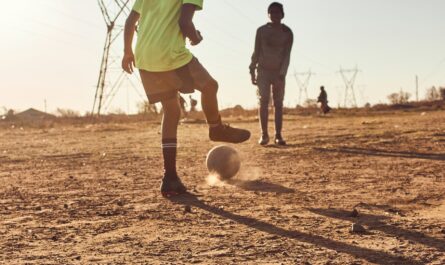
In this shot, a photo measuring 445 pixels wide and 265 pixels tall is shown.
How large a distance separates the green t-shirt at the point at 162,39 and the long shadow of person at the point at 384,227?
1.61 meters

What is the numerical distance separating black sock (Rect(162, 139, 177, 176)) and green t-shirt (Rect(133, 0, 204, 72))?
0.55m

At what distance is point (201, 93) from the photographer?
4.74 metres

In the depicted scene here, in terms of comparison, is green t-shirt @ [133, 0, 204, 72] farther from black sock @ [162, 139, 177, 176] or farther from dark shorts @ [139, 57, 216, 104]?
black sock @ [162, 139, 177, 176]

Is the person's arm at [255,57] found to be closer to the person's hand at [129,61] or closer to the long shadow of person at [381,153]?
the long shadow of person at [381,153]

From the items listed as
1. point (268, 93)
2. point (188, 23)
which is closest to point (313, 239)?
point (188, 23)

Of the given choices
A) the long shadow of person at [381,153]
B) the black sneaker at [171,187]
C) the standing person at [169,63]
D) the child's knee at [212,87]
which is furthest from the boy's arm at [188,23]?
the long shadow of person at [381,153]

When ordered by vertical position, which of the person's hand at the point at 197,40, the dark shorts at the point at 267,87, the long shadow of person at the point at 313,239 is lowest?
the long shadow of person at the point at 313,239

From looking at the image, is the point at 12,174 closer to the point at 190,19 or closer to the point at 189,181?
the point at 189,181

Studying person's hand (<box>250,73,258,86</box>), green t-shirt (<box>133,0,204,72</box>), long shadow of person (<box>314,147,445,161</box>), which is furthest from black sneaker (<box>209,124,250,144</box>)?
person's hand (<box>250,73,258,86</box>)

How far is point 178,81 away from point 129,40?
1.99ft

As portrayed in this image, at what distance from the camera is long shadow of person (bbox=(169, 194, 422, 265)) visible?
2.46 meters

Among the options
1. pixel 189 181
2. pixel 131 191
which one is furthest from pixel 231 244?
pixel 189 181

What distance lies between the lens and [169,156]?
4562 millimetres

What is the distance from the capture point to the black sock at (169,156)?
4.52 metres
